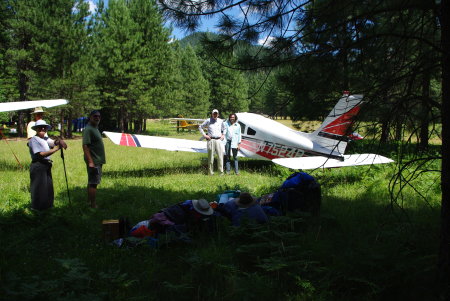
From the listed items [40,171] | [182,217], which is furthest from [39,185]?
[182,217]

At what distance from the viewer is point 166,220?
4.39m

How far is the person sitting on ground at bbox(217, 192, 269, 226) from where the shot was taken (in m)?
4.54

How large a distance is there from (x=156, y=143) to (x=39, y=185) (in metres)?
6.01

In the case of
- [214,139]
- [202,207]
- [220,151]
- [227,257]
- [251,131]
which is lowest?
[227,257]

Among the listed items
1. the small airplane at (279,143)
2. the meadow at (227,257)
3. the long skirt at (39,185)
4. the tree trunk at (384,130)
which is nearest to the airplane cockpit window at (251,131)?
the small airplane at (279,143)

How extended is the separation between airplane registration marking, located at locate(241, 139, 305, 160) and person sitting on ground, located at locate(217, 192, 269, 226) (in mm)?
5380

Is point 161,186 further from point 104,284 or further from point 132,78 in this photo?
point 132,78

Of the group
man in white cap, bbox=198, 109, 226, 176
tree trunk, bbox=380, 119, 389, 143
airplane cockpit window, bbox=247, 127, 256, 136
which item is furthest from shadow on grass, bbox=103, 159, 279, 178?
tree trunk, bbox=380, 119, 389, 143

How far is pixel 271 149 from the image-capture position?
1052 centimetres

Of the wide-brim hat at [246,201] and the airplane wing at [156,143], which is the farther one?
the airplane wing at [156,143]

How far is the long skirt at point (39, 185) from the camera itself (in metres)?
5.19

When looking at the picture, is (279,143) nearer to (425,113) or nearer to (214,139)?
(214,139)

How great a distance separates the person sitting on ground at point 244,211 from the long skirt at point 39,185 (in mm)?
2880

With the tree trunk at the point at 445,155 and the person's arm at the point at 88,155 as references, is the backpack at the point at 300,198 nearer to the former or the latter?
the tree trunk at the point at 445,155
